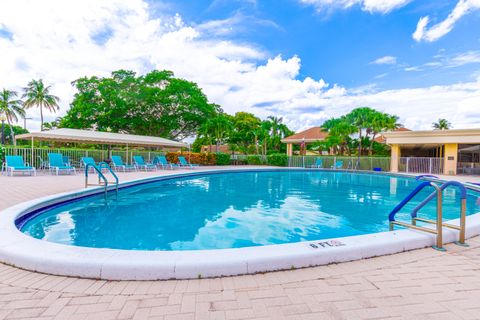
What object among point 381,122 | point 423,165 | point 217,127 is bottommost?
point 423,165

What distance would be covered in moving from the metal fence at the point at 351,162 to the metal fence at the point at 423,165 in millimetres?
1684

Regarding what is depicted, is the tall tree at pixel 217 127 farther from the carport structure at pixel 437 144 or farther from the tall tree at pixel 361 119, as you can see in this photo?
the carport structure at pixel 437 144

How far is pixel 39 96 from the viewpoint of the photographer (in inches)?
1458

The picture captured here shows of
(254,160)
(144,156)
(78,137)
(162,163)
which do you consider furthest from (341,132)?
(78,137)

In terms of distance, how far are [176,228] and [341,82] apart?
24451 millimetres

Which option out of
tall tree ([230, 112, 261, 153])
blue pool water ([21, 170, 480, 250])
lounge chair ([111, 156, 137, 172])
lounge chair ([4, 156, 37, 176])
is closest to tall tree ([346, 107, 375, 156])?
tall tree ([230, 112, 261, 153])

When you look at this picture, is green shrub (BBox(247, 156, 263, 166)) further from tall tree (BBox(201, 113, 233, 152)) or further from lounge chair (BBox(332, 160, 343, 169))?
lounge chair (BBox(332, 160, 343, 169))

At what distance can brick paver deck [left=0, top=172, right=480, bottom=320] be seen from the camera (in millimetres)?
1883

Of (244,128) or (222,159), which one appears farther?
(244,128)

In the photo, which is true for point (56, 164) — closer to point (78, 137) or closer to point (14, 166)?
point (14, 166)

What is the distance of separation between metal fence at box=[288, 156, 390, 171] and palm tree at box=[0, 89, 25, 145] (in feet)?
133

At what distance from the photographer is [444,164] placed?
59.6 feet

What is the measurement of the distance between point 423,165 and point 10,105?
2037 inches

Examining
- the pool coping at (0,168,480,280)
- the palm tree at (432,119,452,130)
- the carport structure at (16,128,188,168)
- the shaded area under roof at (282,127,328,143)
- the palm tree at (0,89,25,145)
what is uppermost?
the palm tree at (0,89,25,145)
